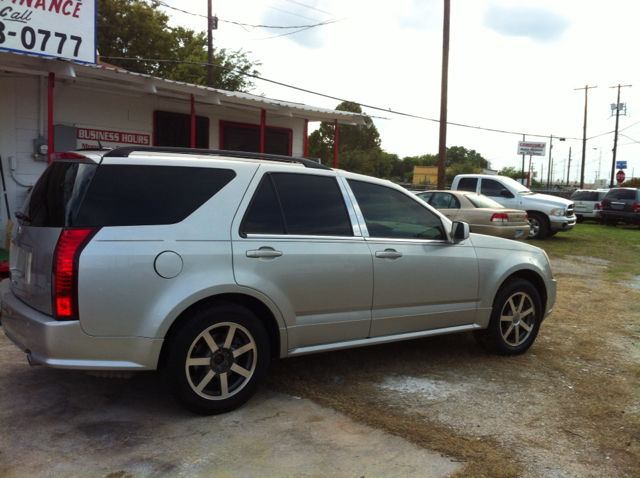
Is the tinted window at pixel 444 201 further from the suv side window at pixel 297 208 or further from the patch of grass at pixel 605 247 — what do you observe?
the suv side window at pixel 297 208

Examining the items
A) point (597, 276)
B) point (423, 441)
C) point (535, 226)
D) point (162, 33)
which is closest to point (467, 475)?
point (423, 441)

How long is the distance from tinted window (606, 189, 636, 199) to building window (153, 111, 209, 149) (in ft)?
60.4

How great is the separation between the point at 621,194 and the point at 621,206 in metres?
0.66

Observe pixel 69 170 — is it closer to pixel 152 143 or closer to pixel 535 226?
pixel 152 143

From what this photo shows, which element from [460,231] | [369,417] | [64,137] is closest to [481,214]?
[460,231]

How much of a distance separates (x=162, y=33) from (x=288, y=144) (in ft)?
77.7

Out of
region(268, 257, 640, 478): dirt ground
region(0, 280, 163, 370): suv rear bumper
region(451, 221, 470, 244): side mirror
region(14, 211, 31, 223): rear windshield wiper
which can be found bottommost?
region(268, 257, 640, 478): dirt ground

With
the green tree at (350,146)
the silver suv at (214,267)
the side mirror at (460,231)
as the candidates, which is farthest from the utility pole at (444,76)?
the green tree at (350,146)

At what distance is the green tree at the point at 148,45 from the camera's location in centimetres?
3185

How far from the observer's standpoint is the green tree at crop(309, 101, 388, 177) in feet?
219

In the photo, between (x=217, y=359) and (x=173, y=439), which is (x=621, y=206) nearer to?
(x=217, y=359)

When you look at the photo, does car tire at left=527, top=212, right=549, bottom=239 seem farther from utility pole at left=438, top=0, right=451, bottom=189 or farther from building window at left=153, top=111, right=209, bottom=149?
building window at left=153, top=111, right=209, bottom=149

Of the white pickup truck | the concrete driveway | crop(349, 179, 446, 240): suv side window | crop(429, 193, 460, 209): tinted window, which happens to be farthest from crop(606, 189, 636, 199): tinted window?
the concrete driveway

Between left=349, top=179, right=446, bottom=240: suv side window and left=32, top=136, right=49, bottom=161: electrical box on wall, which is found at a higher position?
left=32, top=136, right=49, bottom=161: electrical box on wall
